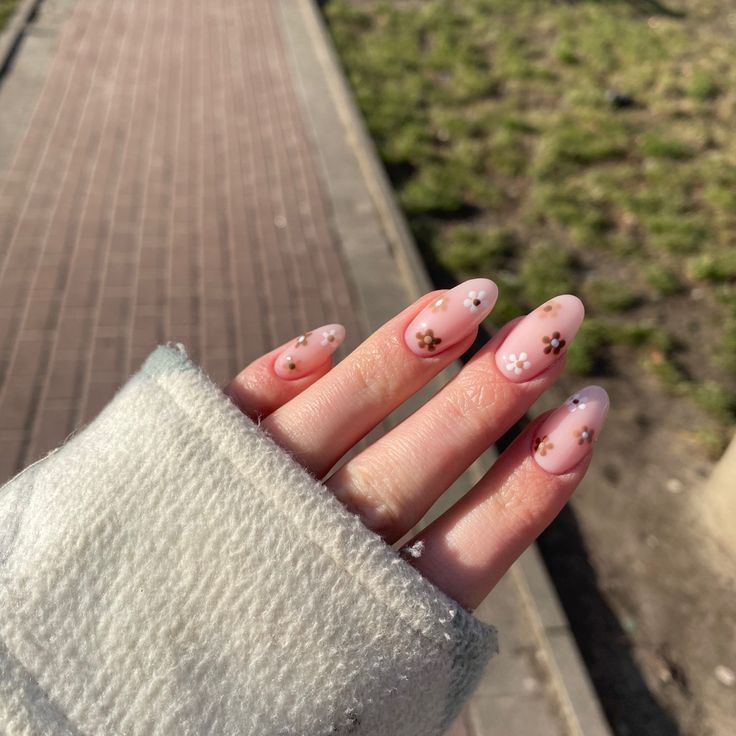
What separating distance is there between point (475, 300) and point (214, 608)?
0.90m

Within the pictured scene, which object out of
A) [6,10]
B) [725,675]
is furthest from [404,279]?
[6,10]

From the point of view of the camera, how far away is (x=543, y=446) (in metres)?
1.64

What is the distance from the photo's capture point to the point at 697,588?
3201 millimetres

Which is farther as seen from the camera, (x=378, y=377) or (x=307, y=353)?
(x=307, y=353)

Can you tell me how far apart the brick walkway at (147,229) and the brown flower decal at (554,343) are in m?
2.62

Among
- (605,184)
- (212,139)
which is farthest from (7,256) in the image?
(605,184)

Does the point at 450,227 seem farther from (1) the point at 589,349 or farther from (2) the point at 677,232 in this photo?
(2) the point at 677,232

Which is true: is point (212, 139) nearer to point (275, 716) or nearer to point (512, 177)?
point (512, 177)

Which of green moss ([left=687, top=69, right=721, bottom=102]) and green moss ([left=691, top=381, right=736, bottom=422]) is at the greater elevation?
green moss ([left=687, top=69, right=721, bottom=102])

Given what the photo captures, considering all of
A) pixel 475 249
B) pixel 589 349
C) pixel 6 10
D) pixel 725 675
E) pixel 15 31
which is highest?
pixel 6 10

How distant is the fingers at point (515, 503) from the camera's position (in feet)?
5.16

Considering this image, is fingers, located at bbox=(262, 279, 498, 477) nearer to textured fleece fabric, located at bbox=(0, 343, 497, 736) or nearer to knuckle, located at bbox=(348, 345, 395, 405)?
knuckle, located at bbox=(348, 345, 395, 405)

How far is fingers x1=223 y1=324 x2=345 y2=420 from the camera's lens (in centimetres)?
179

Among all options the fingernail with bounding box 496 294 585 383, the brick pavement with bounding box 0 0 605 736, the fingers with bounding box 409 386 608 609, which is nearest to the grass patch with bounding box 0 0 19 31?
the brick pavement with bounding box 0 0 605 736
